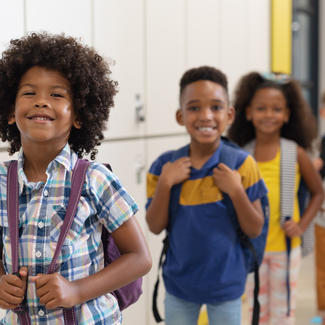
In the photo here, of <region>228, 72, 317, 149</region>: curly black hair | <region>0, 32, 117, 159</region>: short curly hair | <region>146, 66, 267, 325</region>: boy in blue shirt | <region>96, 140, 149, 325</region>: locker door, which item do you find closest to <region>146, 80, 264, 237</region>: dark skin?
<region>146, 66, 267, 325</region>: boy in blue shirt

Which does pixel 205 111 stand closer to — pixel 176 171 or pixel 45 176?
pixel 176 171

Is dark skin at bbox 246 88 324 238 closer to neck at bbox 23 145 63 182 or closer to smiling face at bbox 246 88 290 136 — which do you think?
smiling face at bbox 246 88 290 136

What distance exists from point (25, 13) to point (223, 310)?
1159mm

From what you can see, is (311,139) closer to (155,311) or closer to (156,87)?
(156,87)

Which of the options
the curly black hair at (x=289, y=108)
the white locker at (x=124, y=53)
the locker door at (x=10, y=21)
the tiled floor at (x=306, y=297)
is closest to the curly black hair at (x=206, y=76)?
the white locker at (x=124, y=53)

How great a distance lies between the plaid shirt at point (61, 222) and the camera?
112cm

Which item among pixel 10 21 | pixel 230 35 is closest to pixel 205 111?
pixel 10 21

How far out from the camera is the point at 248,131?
265 cm

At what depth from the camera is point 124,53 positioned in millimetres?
2256

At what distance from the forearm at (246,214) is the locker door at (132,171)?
1.93 ft

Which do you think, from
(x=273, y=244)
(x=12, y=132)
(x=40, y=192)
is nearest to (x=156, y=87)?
(x=273, y=244)

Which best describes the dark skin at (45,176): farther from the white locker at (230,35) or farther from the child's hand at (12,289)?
the white locker at (230,35)

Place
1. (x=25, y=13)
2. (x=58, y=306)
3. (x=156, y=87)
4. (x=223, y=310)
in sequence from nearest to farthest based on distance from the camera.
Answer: (x=58, y=306) < (x=25, y=13) < (x=223, y=310) < (x=156, y=87)

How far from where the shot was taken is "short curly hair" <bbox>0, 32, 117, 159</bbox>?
1.20m
